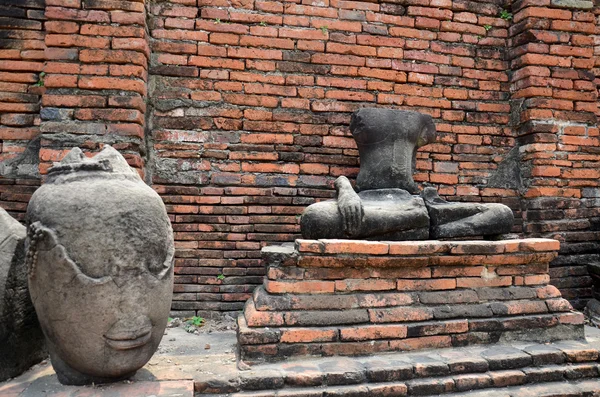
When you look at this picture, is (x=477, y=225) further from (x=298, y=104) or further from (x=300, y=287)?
(x=298, y=104)

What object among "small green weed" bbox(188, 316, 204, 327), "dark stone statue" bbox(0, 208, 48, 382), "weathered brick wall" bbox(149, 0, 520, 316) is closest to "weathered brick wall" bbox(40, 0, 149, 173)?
"weathered brick wall" bbox(149, 0, 520, 316)

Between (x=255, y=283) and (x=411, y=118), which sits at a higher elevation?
(x=411, y=118)

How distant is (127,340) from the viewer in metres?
2.04

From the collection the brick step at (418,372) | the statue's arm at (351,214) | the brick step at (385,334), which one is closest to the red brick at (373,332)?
the brick step at (385,334)

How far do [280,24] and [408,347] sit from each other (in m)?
3.04

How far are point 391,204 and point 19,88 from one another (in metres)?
3.38

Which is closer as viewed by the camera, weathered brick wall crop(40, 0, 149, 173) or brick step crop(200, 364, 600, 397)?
brick step crop(200, 364, 600, 397)

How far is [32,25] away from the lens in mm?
3824

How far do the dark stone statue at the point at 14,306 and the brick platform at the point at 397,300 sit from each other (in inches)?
45.8

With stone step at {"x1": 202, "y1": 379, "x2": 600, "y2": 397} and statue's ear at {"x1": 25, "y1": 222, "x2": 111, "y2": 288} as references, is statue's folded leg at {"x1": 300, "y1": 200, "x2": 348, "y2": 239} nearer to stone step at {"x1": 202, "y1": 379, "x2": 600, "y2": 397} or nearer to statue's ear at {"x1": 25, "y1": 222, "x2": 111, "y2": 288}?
stone step at {"x1": 202, "y1": 379, "x2": 600, "y2": 397}

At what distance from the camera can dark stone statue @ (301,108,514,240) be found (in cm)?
320

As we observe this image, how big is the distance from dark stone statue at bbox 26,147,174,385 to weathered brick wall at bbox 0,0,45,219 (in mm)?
1991

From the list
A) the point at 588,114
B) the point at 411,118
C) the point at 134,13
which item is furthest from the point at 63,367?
the point at 588,114

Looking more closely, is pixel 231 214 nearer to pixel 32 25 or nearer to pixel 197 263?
pixel 197 263
